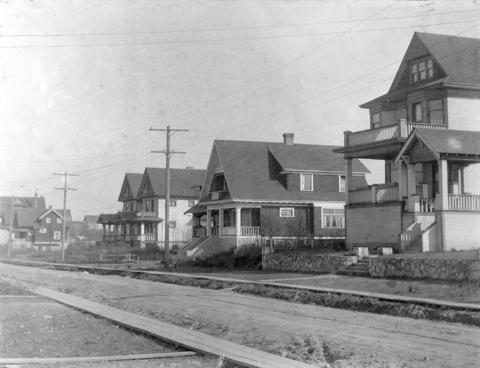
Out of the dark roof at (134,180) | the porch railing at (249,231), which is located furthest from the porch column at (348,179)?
the dark roof at (134,180)

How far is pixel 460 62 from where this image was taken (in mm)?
31641

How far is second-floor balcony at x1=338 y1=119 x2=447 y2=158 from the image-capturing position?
97.4 feet

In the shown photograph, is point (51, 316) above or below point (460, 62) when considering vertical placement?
below

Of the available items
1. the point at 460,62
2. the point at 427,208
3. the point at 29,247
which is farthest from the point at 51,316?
the point at 29,247

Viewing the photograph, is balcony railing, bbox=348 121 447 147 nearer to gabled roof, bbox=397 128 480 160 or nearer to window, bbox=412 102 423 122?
gabled roof, bbox=397 128 480 160

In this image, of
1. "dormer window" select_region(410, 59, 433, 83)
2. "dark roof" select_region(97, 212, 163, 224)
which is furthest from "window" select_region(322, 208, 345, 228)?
"dark roof" select_region(97, 212, 163, 224)

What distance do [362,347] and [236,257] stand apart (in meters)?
25.9

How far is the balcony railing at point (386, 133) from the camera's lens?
97.3ft

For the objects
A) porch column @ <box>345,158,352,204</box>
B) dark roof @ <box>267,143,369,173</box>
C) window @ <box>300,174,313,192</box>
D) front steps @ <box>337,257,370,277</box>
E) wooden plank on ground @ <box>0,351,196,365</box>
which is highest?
dark roof @ <box>267,143,369,173</box>

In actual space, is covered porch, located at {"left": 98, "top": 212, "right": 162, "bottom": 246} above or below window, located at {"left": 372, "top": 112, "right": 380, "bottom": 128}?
below

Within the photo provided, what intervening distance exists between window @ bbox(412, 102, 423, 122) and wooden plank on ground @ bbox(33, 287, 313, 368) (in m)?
21.4

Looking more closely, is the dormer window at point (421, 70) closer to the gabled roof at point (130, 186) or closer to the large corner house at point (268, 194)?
the large corner house at point (268, 194)

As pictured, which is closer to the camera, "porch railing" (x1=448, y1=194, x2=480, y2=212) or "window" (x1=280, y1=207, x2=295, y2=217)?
"porch railing" (x1=448, y1=194, x2=480, y2=212)

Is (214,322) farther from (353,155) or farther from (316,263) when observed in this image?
(353,155)
